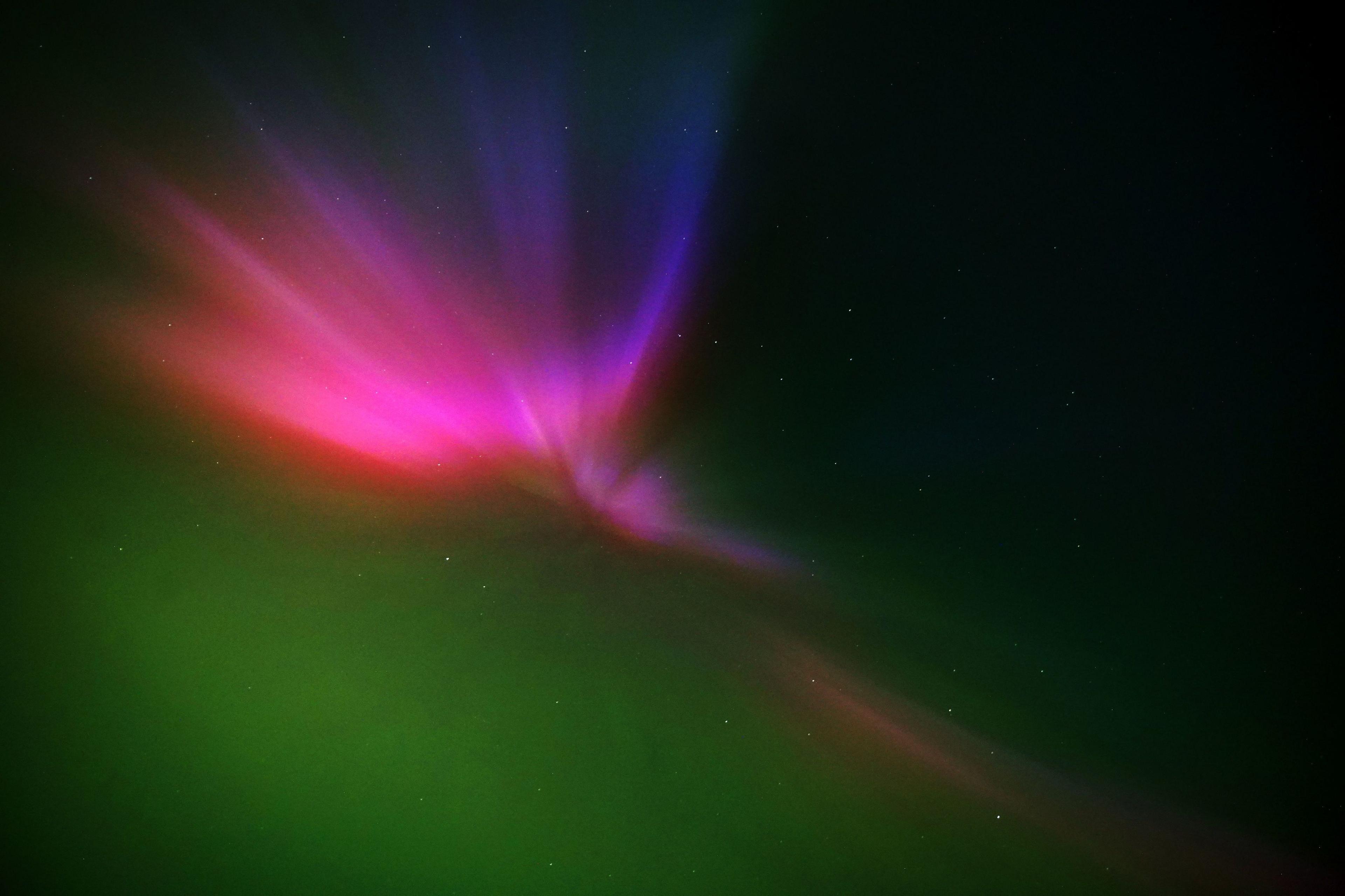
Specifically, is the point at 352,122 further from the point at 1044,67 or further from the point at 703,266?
the point at 1044,67

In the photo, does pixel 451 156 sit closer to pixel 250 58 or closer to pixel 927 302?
pixel 250 58

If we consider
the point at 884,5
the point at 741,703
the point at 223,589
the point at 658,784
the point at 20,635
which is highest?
the point at 884,5

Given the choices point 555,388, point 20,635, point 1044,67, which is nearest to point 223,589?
point 20,635

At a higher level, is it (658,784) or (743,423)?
(743,423)
